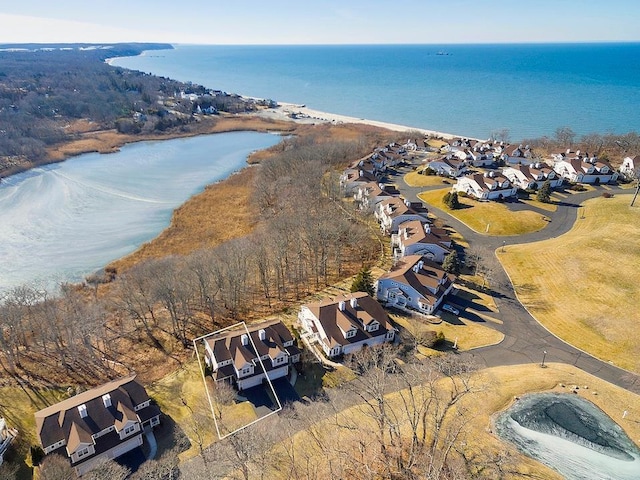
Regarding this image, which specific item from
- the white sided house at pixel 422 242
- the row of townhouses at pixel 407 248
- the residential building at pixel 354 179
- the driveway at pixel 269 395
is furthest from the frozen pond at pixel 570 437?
the residential building at pixel 354 179

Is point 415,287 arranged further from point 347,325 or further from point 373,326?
point 347,325

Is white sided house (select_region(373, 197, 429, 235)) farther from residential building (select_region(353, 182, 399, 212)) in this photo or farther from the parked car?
the parked car

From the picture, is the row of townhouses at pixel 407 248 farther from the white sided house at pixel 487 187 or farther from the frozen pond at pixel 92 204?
the frozen pond at pixel 92 204

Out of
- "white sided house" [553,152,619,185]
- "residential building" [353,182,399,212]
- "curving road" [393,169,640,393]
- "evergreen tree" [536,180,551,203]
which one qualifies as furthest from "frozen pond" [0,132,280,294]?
"white sided house" [553,152,619,185]

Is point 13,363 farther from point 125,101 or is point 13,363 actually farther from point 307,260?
point 125,101

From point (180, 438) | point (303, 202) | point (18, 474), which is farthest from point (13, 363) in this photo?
point (303, 202)

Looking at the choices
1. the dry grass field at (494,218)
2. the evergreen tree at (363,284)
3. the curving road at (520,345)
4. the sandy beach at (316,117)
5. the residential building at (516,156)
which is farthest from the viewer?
the sandy beach at (316,117)
